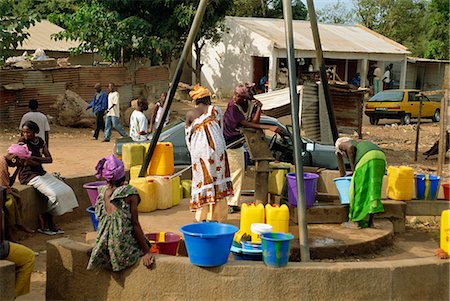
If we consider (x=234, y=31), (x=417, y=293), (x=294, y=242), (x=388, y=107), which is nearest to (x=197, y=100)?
(x=294, y=242)

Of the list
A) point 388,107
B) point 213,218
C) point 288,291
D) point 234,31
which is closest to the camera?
point 288,291

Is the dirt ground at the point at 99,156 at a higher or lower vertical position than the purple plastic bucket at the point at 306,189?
lower

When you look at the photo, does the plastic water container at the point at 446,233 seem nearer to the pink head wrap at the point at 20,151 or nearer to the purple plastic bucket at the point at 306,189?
the purple plastic bucket at the point at 306,189

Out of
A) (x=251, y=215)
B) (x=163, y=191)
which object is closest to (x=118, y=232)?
(x=251, y=215)

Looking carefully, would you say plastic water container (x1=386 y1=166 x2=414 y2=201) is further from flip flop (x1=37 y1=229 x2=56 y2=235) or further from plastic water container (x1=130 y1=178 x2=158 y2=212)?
flip flop (x1=37 y1=229 x2=56 y2=235)

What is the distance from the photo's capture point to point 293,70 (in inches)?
243

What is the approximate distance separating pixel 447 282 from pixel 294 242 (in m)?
1.91

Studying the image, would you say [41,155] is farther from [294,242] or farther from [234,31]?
[234,31]

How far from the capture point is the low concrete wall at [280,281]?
4719 mm

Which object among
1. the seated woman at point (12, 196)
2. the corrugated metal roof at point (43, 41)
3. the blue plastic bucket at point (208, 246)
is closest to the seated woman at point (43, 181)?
the seated woman at point (12, 196)

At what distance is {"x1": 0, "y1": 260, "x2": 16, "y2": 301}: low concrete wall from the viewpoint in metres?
4.66

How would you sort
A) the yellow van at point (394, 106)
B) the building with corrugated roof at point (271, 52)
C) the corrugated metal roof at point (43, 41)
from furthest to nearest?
the building with corrugated roof at point (271, 52), the corrugated metal roof at point (43, 41), the yellow van at point (394, 106)

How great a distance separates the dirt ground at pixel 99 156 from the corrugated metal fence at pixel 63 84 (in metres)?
0.78

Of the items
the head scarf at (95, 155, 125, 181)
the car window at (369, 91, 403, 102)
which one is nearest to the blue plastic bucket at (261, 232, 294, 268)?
the head scarf at (95, 155, 125, 181)
